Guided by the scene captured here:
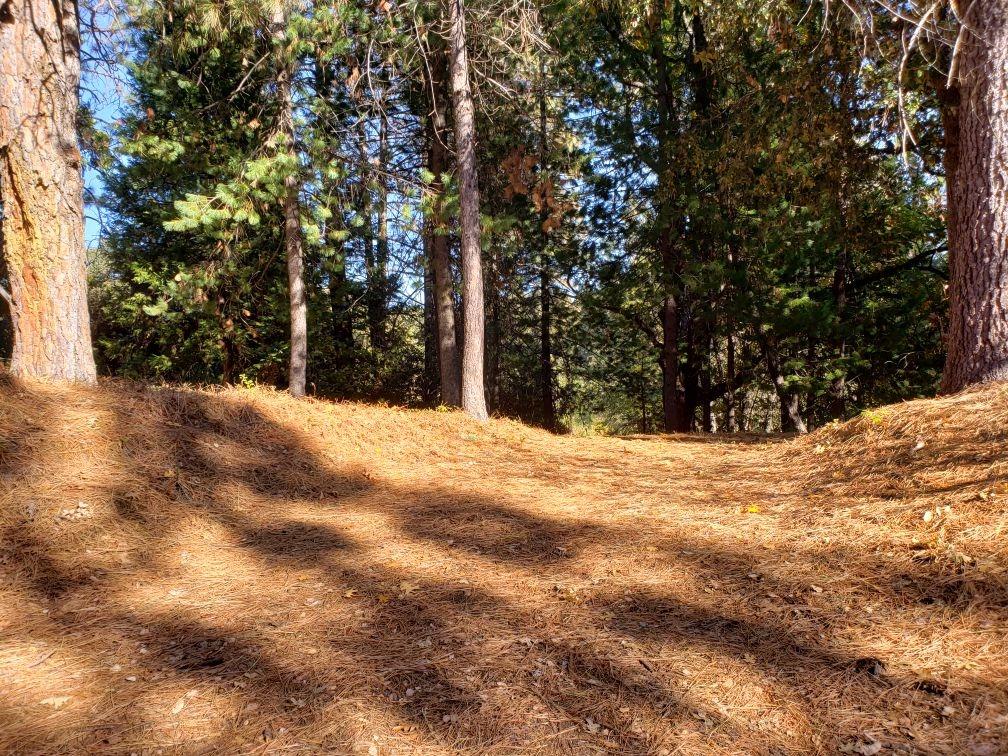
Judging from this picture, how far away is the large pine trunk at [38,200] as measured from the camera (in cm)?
513

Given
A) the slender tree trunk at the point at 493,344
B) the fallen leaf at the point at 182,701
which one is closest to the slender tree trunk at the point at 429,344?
the slender tree trunk at the point at 493,344

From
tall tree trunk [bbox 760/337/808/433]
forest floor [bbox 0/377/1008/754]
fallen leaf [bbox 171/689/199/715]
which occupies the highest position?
tall tree trunk [bbox 760/337/808/433]

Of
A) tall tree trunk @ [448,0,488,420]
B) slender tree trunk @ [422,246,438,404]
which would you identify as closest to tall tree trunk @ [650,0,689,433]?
tall tree trunk @ [448,0,488,420]

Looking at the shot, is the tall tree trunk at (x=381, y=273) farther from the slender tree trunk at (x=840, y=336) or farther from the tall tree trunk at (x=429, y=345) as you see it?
the slender tree trunk at (x=840, y=336)

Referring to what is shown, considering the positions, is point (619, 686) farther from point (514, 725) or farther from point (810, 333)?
point (810, 333)

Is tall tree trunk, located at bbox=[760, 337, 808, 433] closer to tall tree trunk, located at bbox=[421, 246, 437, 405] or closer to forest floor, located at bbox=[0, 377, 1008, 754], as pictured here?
tall tree trunk, located at bbox=[421, 246, 437, 405]

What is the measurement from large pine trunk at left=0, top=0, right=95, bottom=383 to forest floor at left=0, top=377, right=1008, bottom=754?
54cm

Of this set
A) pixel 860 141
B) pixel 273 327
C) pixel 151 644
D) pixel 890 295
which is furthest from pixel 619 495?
pixel 890 295

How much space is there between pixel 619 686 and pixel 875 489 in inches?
102

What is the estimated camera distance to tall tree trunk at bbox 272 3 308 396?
8.67 meters

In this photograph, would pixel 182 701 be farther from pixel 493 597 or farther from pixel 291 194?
pixel 291 194

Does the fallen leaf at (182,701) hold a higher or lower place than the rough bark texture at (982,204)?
lower

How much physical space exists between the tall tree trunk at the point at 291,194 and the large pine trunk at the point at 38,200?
333cm

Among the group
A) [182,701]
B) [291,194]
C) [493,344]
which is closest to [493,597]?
[182,701]
